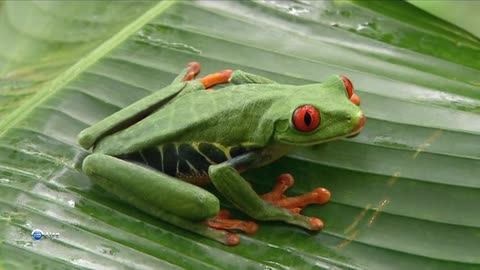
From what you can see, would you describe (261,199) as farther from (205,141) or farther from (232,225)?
(205,141)

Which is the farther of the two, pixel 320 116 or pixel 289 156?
pixel 289 156

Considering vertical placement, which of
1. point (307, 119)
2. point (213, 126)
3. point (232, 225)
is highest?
point (307, 119)

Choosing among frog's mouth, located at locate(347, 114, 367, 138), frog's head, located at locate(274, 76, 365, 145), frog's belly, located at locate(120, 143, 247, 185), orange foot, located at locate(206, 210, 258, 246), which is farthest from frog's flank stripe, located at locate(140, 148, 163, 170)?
frog's mouth, located at locate(347, 114, 367, 138)

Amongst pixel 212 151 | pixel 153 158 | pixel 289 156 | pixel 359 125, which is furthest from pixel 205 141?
pixel 359 125

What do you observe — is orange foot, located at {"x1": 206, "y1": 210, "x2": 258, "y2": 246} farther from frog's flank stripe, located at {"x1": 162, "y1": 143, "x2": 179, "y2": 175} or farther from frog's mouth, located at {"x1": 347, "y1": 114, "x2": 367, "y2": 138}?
frog's mouth, located at {"x1": 347, "y1": 114, "x2": 367, "y2": 138}

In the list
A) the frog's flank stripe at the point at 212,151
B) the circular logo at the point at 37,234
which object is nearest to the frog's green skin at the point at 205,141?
the frog's flank stripe at the point at 212,151

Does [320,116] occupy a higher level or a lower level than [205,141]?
higher

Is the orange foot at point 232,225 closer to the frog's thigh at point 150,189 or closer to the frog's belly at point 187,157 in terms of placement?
the frog's thigh at point 150,189
